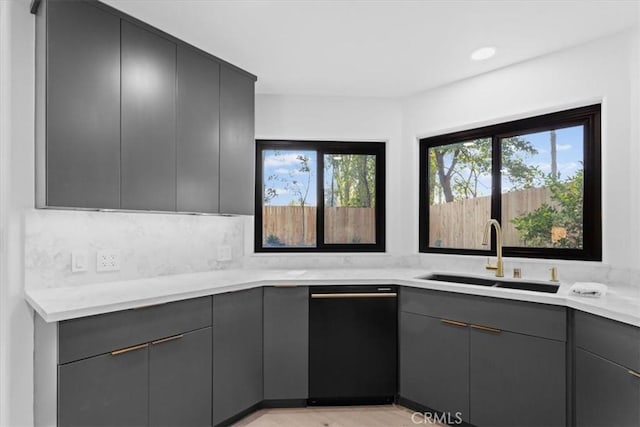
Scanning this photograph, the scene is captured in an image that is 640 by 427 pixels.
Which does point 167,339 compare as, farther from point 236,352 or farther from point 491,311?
point 491,311

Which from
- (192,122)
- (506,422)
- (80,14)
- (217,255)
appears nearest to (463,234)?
(506,422)

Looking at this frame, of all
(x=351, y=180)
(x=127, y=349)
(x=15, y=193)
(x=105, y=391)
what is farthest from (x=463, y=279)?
(x=15, y=193)

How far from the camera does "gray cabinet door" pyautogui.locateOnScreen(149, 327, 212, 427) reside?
1877 millimetres

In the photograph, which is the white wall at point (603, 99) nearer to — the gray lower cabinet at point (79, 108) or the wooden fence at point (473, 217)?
the wooden fence at point (473, 217)


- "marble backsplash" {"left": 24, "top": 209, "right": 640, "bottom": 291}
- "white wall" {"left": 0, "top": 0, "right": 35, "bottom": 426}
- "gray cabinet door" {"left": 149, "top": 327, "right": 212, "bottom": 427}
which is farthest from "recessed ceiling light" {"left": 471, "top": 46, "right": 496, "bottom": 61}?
"white wall" {"left": 0, "top": 0, "right": 35, "bottom": 426}

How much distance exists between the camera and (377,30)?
2.19 meters

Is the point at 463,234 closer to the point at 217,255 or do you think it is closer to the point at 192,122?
the point at 217,255

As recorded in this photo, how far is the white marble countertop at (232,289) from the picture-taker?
1.63 metres

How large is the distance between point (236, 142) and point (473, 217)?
192 cm

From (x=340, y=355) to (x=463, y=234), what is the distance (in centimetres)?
138

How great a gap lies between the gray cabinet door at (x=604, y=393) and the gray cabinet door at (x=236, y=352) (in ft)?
5.92

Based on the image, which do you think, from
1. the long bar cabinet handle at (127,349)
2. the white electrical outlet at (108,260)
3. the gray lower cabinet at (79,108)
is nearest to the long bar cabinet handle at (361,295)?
the long bar cabinet handle at (127,349)

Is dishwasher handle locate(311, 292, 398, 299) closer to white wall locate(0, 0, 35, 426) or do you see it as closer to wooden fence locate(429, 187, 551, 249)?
wooden fence locate(429, 187, 551, 249)

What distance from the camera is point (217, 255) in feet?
9.57
